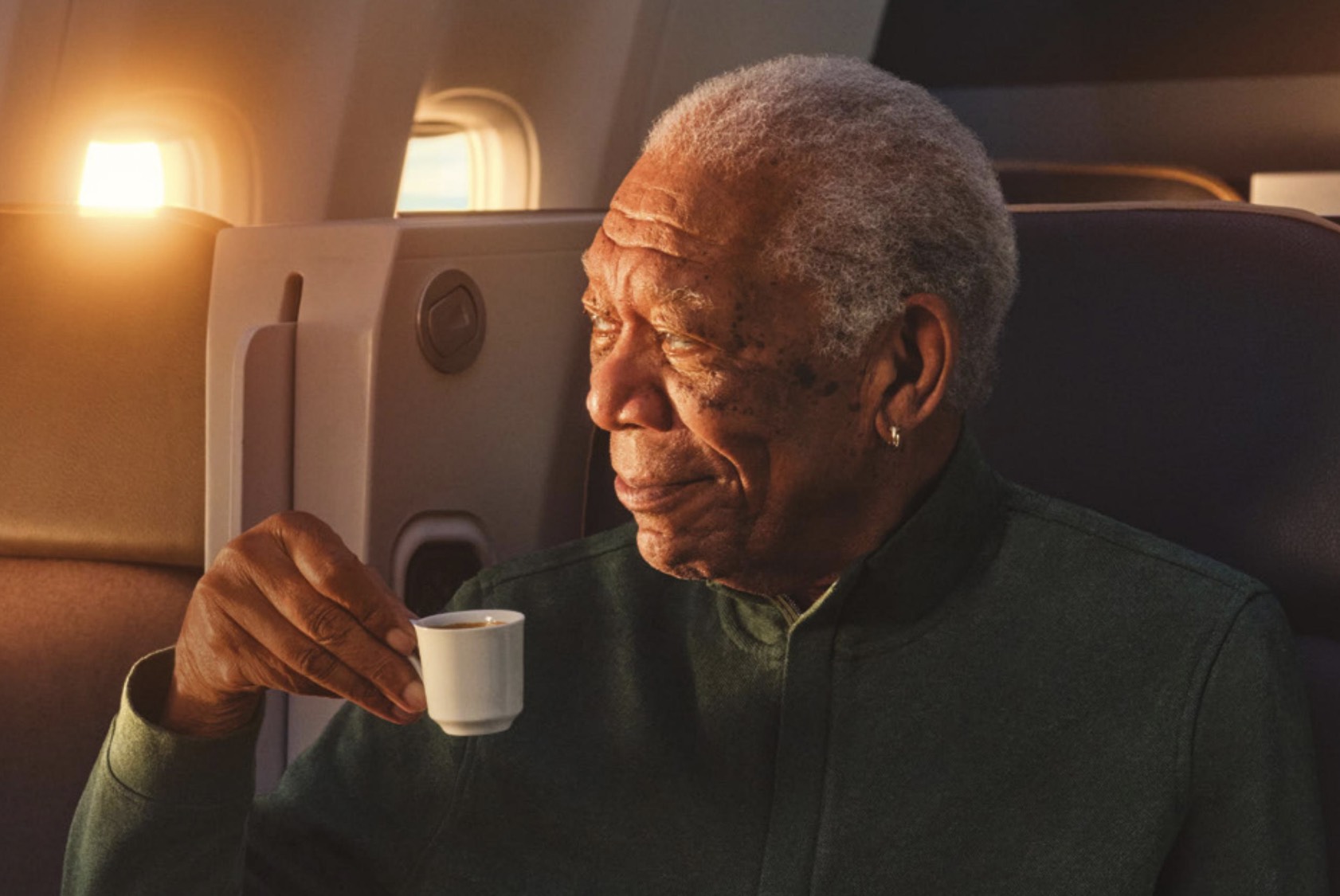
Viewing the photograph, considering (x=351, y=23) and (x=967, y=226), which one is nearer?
(x=967, y=226)

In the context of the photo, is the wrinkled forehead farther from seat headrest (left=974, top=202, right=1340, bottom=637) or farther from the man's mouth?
seat headrest (left=974, top=202, right=1340, bottom=637)

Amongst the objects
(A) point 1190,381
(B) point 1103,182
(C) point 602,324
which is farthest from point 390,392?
(B) point 1103,182

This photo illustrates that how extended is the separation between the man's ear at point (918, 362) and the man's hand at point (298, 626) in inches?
14.5

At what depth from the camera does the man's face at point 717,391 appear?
1.16 meters

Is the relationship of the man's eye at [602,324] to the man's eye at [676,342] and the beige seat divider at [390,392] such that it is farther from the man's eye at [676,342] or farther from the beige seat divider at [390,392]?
the beige seat divider at [390,392]

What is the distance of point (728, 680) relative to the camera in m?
1.29

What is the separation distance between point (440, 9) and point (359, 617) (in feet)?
5.10

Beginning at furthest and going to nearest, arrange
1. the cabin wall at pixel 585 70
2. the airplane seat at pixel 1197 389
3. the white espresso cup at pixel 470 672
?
the cabin wall at pixel 585 70 → the airplane seat at pixel 1197 389 → the white espresso cup at pixel 470 672

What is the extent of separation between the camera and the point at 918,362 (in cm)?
121

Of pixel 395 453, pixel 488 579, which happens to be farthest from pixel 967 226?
pixel 395 453

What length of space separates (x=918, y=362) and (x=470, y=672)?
15.5 inches

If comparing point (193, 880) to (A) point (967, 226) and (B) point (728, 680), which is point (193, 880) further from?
(A) point (967, 226)

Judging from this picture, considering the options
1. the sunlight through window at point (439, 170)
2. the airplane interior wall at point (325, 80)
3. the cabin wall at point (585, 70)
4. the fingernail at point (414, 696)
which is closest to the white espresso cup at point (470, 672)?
the fingernail at point (414, 696)

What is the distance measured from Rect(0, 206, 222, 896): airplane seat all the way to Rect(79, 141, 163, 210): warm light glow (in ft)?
2.03
